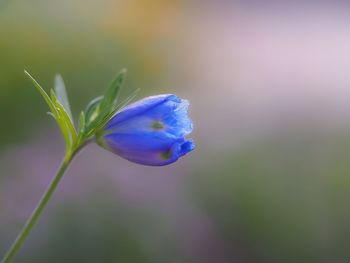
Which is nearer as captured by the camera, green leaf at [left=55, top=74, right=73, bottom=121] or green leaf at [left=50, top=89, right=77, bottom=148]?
green leaf at [left=50, top=89, right=77, bottom=148]

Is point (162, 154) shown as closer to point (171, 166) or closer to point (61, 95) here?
point (61, 95)

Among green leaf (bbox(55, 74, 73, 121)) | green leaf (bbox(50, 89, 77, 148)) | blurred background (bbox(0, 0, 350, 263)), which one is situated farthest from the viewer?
blurred background (bbox(0, 0, 350, 263))

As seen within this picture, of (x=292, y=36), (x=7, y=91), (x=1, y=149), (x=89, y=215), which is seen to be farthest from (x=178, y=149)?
(x=292, y=36)

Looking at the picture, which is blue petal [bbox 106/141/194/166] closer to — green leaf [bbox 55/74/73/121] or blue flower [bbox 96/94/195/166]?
blue flower [bbox 96/94/195/166]

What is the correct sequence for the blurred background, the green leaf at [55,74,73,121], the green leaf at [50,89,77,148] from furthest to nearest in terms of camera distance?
the blurred background
the green leaf at [55,74,73,121]
the green leaf at [50,89,77,148]

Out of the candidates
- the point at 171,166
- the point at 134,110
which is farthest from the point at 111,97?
the point at 171,166

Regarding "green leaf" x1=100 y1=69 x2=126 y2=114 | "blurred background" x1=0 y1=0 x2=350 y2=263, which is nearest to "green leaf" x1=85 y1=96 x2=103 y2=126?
"green leaf" x1=100 y1=69 x2=126 y2=114

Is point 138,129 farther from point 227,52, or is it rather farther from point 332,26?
point 332,26

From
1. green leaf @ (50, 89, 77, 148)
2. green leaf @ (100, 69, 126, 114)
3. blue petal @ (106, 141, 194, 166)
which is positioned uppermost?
green leaf @ (100, 69, 126, 114)
